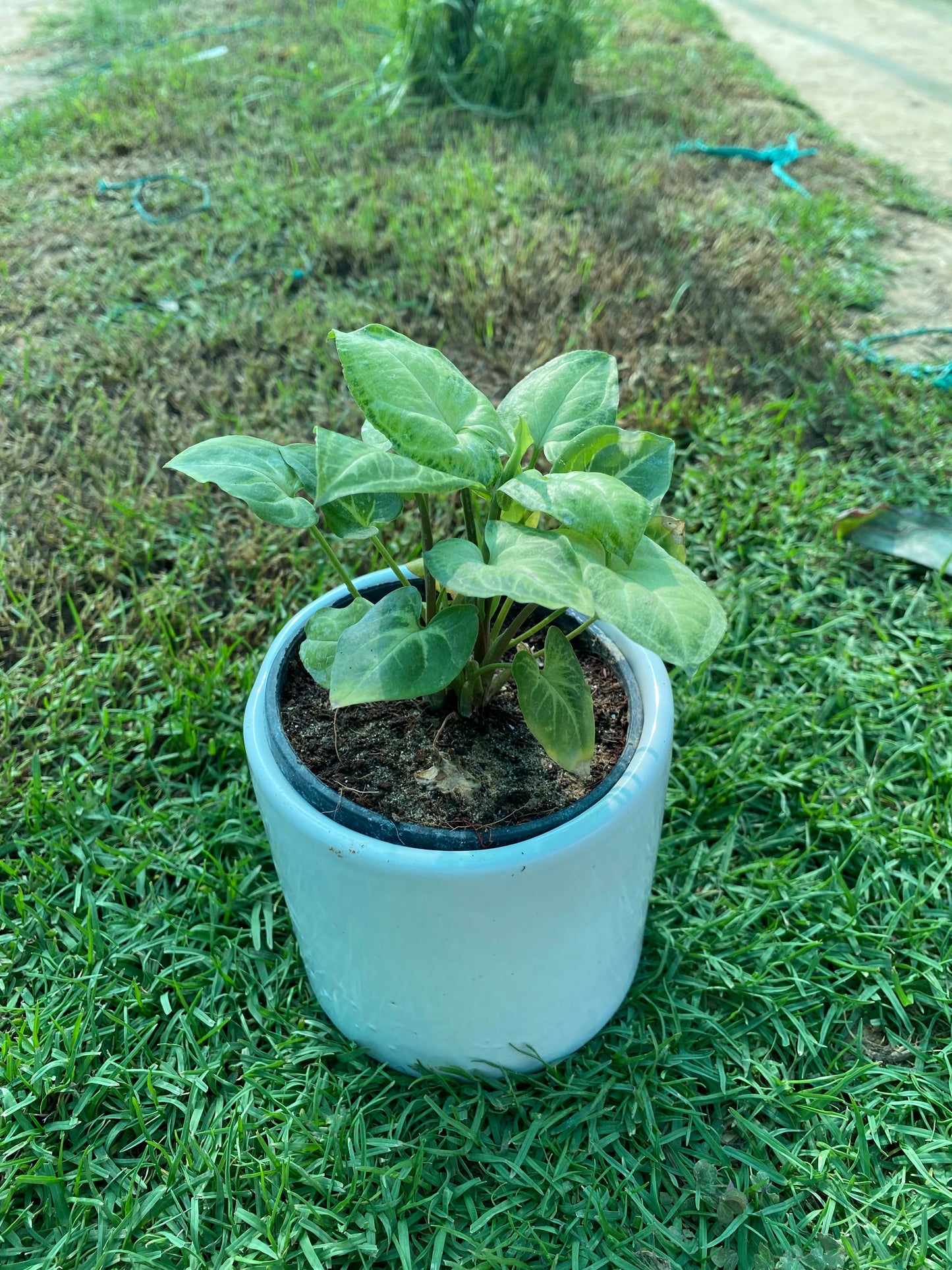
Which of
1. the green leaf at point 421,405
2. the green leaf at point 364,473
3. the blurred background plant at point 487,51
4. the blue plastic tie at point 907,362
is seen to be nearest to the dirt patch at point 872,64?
the blurred background plant at point 487,51

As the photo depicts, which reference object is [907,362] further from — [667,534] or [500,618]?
[500,618]

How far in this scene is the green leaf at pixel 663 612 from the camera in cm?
65

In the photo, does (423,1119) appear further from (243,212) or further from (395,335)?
(243,212)

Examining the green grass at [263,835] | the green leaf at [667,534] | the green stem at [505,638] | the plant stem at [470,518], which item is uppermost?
the plant stem at [470,518]

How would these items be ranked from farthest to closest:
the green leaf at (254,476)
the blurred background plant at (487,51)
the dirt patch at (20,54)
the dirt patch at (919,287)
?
the dirt patch at (20,54) → the blurred background plant at (487,51) → the dirt patch at (919,287) → the green leaf at (254,476)

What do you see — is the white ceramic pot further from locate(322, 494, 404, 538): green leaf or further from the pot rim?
locate(322, 494, 404, 538): green leaf

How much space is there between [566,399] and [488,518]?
0.14 meters

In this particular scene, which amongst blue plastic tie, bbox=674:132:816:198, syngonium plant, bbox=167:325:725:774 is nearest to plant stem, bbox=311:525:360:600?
syngonium plant, bbox=167:325:725:774

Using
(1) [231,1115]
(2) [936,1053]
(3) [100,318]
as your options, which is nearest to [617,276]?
(3) [100,318]

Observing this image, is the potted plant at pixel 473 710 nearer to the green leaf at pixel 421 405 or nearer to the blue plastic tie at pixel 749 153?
the green leaf at pixel 421 405

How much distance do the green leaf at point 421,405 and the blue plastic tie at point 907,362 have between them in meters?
1.52

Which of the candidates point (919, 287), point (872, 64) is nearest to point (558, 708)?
point (919, 287)

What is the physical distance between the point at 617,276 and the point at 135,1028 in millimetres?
1749

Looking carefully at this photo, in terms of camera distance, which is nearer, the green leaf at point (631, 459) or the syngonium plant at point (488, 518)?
the syngonium plant at point (488, 518)
